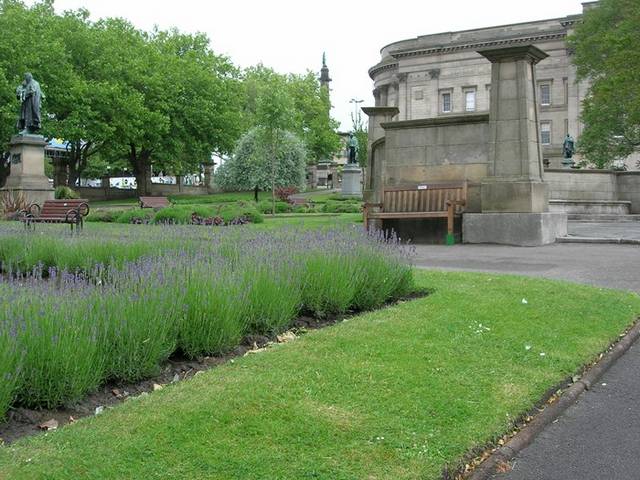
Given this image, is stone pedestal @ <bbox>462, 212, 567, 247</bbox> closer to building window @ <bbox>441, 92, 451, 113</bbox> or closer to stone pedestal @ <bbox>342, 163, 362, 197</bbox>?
stone pedestal @ <bbox>342, 163, 362, 197</bbox>

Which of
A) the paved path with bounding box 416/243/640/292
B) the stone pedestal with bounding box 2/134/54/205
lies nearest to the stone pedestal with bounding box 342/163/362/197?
the stone pedestal with bounding box 2/134/54/205

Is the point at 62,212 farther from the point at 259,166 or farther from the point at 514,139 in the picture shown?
the point at 259,166

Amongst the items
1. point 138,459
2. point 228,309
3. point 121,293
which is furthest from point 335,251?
point 138,459

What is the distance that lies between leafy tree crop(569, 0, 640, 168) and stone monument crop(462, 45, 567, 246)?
21.2 metres

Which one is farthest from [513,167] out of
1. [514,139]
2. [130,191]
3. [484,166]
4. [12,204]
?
[130,191]

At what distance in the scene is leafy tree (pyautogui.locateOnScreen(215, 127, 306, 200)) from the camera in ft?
165

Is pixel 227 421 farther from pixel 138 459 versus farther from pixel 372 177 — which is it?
pixel 372 177

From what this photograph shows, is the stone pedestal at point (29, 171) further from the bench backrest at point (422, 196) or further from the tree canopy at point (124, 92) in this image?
the bench backrest at point (422, 196)

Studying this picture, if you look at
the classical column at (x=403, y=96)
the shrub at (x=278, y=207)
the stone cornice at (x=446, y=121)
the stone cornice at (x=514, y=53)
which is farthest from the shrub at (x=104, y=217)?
the classical column at (x=403, y=96)

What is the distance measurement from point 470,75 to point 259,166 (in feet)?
134

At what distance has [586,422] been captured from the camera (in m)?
4.29

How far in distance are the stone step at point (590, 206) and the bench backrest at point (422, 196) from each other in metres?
13.4

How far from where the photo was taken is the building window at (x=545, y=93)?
78125 millimetres

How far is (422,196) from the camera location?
49.3ft
